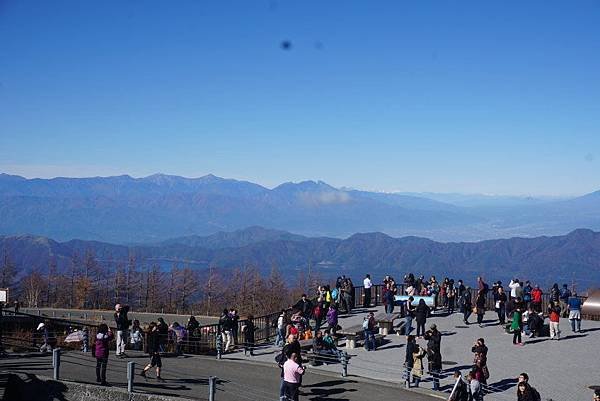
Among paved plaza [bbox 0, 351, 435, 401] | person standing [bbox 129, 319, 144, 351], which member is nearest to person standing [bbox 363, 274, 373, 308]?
paved plaza [bbox 0, 351, 435, 401]

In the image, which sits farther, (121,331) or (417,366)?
(121,331)

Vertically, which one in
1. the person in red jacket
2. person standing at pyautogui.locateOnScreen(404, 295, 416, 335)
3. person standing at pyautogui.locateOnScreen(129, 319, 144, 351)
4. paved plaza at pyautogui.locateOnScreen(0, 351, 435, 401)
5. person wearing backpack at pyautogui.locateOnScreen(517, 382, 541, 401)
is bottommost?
paved plaza at pyautogui.locateOnScreen(0, 351, 435, 401)

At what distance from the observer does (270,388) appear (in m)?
17.0

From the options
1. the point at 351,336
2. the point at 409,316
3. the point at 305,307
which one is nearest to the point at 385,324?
the point at 409,316

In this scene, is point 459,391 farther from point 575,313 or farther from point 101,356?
point 575,313

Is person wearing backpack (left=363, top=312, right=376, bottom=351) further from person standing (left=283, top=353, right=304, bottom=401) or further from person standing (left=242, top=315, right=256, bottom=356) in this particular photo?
person standing (left=283, top=353, right=304, bottom=401)

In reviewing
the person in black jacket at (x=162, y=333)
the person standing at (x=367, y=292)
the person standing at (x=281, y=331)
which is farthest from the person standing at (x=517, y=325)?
the person in black jacket at (x=162, y=333)

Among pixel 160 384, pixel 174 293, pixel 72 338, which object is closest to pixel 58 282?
pixel 174 293

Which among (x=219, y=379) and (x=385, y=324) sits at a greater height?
(x=385, y=324)

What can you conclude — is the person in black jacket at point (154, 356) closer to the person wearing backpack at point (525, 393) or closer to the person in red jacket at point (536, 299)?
the person wearing backpack at point (525, 393)

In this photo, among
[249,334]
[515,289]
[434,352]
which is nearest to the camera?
[434,352]

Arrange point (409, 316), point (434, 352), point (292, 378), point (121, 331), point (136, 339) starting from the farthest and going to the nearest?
point (409, 316), point (136, 339), point (121, 331), point (434, 352), point (292, 378)

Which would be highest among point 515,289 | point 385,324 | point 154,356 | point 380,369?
point 515,289

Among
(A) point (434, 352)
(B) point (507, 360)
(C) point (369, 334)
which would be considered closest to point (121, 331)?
(C) point (369, 334)
